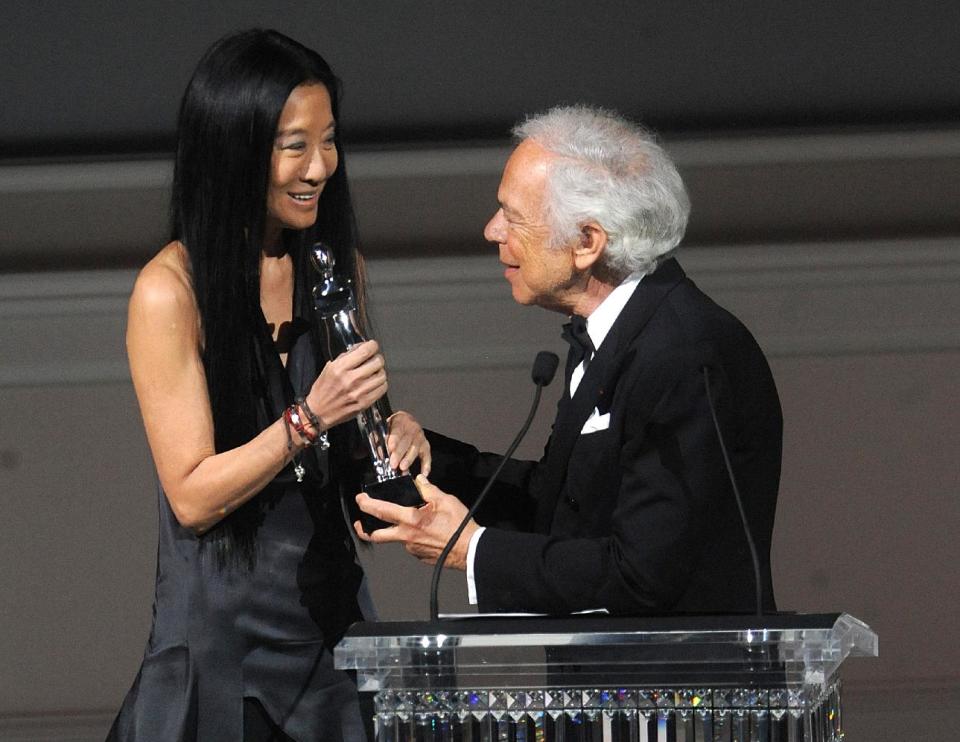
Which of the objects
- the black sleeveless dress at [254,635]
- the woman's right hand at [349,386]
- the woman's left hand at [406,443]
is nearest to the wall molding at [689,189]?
the woman's left hand at [406,443]

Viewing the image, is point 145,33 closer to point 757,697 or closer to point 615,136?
point 615,136

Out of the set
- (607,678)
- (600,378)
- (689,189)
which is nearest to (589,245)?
(600,378)

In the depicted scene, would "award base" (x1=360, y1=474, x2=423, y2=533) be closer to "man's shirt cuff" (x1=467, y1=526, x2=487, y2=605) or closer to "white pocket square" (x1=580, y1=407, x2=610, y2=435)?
"man's shirt cuff" (x1=467, y1=526, x2=487, y2=605)

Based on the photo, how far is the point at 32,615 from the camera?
138 inches

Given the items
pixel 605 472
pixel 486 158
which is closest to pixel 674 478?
pixel 605 472

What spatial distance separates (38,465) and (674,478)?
202cm

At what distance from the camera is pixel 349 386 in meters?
1.89

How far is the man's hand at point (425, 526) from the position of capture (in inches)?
74.2

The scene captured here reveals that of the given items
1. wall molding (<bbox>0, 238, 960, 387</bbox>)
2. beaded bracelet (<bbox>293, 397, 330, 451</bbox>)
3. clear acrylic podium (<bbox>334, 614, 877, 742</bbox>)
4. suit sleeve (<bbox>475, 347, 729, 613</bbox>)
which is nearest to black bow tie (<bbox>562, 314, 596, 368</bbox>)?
suit sleeve (<bbox>475, 347, 729, 613</bbox>)

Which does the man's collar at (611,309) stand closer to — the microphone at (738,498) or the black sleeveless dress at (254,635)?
the microphone at (738,498)

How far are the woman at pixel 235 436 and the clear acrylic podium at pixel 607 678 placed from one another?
0.35 m

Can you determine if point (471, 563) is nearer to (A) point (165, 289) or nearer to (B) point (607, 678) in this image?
(B) point (607, 678)

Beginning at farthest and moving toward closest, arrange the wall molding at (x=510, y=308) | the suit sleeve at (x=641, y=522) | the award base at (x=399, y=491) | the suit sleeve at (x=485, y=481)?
the wall molding at (x=510, y=308) → the suit sleeve at (x=485, y=481) → the award base at (x=399, y=491) → the suit sleeve at (x=641, y=522)

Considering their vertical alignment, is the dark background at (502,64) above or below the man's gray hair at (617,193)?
above
